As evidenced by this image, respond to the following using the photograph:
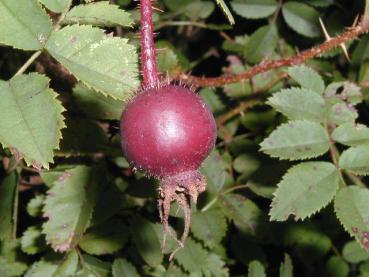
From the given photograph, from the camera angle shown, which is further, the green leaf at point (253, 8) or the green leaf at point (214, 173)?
the green leaf at point (253, 8)

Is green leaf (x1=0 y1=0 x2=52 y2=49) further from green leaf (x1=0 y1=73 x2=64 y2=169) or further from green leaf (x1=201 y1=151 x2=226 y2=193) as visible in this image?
green leaf (x1=201 y1=151 x2=226 y2=193)

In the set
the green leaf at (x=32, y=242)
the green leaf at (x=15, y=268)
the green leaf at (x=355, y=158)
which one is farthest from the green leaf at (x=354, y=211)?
the green leaf at (x=15, y=268)

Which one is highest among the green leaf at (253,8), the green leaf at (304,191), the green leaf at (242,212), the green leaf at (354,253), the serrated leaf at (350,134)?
the green leaf at (253,8)

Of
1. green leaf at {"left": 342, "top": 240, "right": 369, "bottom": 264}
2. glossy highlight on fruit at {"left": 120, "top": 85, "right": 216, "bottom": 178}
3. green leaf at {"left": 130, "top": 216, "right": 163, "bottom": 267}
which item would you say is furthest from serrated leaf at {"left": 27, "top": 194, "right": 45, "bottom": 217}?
green leaf at {"left": 342, "top": 240, "right": 369, "bottom": 264}

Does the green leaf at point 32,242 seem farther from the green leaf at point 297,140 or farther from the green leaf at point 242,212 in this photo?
the green leaf at point 297,140

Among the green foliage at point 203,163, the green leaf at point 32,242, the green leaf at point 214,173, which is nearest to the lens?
the green foliage at point 203,163

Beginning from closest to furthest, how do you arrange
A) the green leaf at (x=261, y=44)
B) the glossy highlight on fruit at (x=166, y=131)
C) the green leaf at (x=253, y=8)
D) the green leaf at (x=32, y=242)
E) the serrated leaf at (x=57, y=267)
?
the glossy highlight on fruit at (x=166, y=131)
the serrated leaf at (x=57, y=267)
the green leaf at (x=32, y=242)
the green leaf at (x=253, y=8)
the green leaf at (x=261, y=44)

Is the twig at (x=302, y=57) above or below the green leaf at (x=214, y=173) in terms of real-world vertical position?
above
